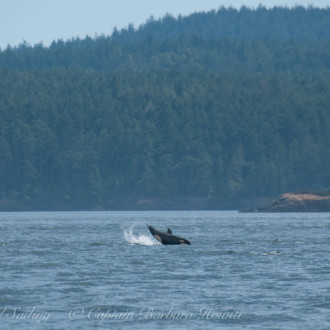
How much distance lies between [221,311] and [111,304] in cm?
417

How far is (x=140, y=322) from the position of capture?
29203 millimetres

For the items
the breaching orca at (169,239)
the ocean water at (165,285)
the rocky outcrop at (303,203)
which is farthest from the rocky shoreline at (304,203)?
the breaching orca at (169,239)

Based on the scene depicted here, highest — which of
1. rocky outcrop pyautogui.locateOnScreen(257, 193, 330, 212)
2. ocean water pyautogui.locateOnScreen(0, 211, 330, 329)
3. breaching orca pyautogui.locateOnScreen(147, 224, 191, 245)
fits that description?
ocean water pyautogui.locateOnScreen(0, 211, 330, 329)

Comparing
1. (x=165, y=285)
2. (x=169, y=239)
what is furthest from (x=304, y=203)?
(x=165, y=285)

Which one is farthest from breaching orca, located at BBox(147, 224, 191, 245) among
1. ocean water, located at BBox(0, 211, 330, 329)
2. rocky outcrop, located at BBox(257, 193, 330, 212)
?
rocky outcrop, located at BBox(257, 193, 330, 212)

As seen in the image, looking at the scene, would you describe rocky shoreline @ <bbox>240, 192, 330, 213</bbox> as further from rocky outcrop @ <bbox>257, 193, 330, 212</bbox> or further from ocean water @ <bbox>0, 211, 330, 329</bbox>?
ocean water @ <bbox>0, 211, 330, 329</bbox>

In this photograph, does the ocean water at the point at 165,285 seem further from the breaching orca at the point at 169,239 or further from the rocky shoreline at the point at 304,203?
the rocky shoreline at the point at 304,203

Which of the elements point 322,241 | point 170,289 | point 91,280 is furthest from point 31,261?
point 322,241

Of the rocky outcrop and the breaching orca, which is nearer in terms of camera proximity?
the breaching orca

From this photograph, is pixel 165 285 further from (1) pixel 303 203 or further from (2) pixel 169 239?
(1) pixel 303 203

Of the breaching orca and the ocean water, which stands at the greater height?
the ocean water

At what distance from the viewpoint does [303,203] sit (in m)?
147

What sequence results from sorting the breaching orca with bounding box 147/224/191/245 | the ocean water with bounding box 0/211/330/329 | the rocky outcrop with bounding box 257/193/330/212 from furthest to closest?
1. the rocky outcrop with bounding box 257/193/330/212
2. the breaching orca with bounding box 147/224/191/245
3. the ocean water with bounding box 0/211/330/329

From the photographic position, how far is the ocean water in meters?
29.6
